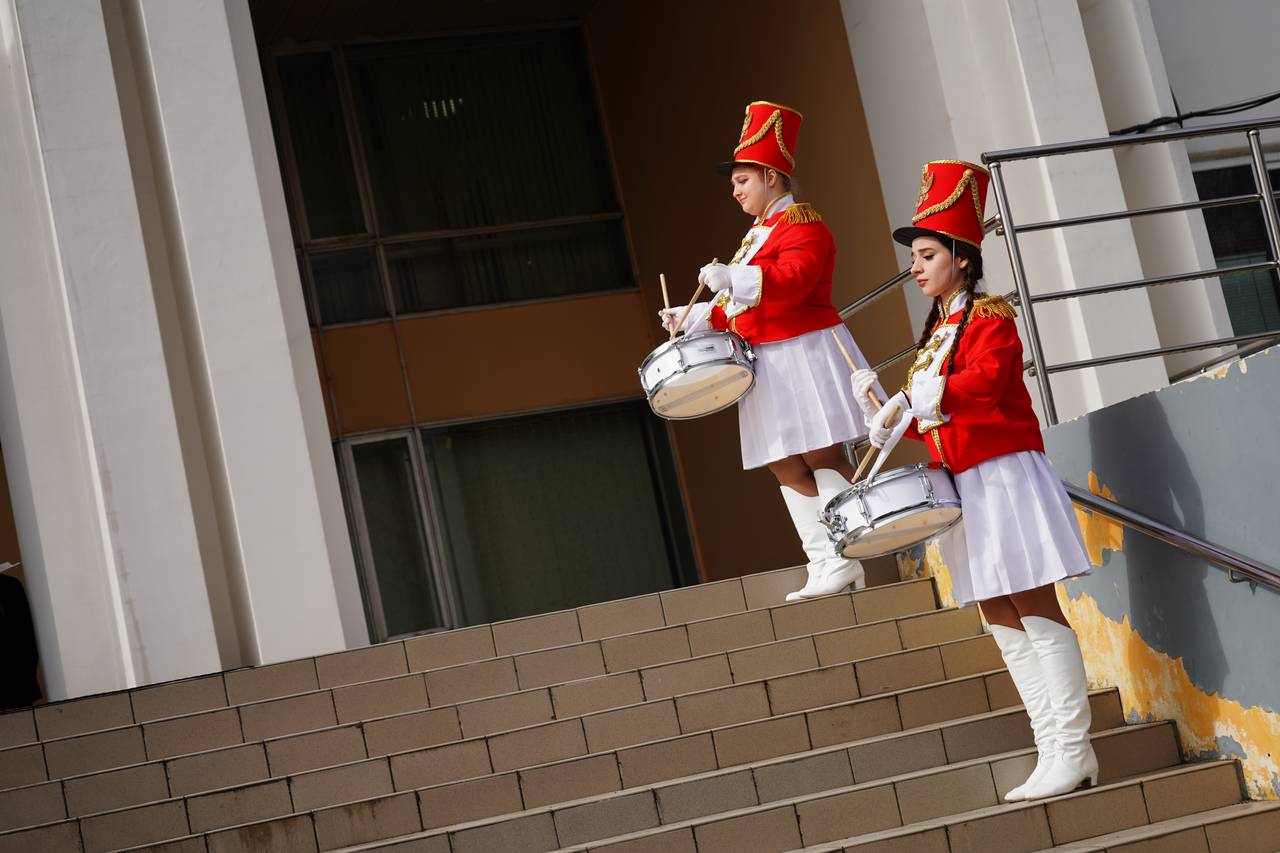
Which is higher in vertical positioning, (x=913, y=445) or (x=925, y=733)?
(x=913, y=445)

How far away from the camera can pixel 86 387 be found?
25.3 feet

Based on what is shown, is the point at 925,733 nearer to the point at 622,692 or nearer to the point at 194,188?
the point at 622,692

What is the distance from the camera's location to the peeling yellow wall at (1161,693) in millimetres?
4867

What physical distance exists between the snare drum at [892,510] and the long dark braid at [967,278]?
0.38m

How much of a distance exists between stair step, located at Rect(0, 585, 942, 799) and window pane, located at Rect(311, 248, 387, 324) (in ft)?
23.0

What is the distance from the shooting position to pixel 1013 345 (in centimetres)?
478

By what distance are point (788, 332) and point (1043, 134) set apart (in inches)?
152

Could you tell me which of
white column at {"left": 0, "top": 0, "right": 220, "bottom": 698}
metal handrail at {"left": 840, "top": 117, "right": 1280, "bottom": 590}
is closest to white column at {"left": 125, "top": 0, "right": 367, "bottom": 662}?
white column at {"left": 0, "top": 0, "right": 220, "bottom": 698}

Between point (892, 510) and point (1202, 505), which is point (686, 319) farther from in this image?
point (1202, 505)

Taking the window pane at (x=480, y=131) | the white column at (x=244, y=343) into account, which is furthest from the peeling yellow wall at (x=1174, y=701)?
the window pane at (x=480, y=131)

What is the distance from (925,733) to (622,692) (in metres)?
1.26

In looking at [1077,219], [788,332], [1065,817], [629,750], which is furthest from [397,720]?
[1077,219]

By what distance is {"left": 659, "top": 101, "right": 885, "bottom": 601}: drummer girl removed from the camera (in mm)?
6121

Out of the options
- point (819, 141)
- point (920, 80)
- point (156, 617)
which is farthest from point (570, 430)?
point (156, 617)
